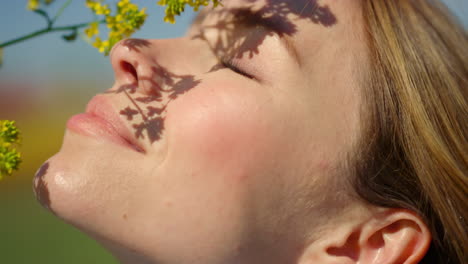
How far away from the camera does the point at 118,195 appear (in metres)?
1.04

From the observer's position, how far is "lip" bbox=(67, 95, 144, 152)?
3.51 ft

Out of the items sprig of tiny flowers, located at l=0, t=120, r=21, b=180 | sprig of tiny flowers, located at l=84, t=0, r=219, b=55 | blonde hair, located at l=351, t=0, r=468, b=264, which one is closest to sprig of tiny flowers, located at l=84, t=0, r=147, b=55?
sprig of tiny flowers, located at l=84, t=0, r=219, b=55

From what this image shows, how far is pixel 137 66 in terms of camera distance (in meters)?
1.09

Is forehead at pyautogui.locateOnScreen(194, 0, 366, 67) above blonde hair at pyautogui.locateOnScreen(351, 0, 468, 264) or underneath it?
above

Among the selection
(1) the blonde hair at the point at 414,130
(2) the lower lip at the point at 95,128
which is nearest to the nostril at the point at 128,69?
(2) the lower lip at the point at 95,128

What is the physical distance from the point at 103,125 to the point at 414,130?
74cm

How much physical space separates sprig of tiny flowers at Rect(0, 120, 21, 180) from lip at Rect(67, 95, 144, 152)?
0.59 feet

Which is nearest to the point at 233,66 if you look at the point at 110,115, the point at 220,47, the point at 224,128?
the point at 220,47

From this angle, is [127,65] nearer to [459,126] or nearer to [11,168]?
[11,168]

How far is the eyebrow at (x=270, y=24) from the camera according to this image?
110 centimetres

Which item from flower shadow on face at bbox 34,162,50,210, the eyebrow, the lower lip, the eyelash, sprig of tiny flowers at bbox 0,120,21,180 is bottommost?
flower shadow on face at bbox 34,162,50,210

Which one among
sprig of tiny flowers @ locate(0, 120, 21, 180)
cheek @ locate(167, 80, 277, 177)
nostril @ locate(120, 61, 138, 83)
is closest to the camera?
sprig of tiny flowers @ locate(0, 120, 21, 180)

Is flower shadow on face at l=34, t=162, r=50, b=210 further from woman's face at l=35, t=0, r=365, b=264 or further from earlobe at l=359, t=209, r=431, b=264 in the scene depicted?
earlobe at l=359, t=209, r=431, b=264

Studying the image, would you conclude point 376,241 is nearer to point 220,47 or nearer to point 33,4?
point 220,47
